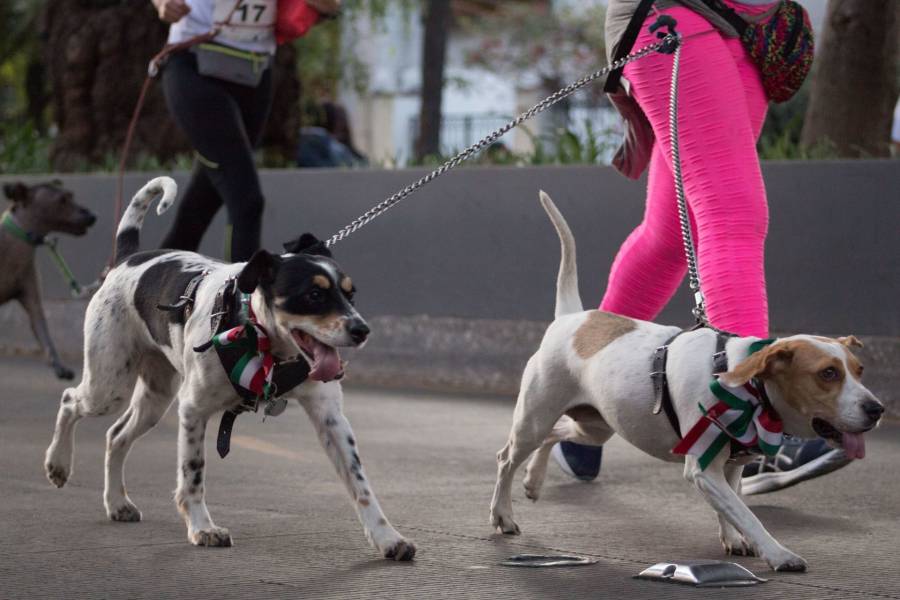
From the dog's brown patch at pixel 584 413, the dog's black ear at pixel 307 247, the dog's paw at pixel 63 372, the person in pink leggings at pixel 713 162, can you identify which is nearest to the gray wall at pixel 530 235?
the dog's paw at pixel 63 372

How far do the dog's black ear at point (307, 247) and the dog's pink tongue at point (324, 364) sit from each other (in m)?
0.30

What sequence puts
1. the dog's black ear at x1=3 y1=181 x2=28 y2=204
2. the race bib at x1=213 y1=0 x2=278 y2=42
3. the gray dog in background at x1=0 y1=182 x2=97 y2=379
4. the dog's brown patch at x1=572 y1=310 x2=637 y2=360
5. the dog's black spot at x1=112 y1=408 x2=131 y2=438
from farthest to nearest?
1. the dog's black ear at x1=3 y1=181 x2=28 y2=204
2. the gray dog in background at x1=0 y1=182 x2=97 y2=379
3. the race bib at x1=213 y1=0 x2=278 y2=42
4. the dog's black spot at x1=112 y1=408 x2=131 y2=438
5. the dog's brown patch at x1=572 y1=310 x2=637 y2=360

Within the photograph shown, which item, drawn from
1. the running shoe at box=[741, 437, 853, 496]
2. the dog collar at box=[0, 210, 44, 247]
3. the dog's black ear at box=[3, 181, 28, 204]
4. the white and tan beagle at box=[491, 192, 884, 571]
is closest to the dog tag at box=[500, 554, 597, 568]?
the white and tan beagle at box=[491, 192, 884, 571]

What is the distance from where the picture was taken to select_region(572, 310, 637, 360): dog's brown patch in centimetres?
423

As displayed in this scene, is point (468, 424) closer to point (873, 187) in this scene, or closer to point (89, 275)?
point (873, 187)

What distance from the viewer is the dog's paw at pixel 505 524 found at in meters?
4.40

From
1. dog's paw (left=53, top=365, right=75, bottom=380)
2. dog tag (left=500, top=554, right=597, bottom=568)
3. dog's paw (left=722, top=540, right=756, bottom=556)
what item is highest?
dog's paw (left=722, top=540, right=756, bottom=556)

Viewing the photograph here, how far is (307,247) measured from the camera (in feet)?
13.9

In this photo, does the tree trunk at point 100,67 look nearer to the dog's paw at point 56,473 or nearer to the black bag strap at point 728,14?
the dog's paw at point 56,473

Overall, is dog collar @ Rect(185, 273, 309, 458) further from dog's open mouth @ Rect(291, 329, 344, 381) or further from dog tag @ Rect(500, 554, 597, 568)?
dog tag @ Rect(500, 554, 597, 568)

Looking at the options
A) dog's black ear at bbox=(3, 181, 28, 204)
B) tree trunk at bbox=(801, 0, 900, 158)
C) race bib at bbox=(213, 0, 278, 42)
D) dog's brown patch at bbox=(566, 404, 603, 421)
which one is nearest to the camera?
dog's brown patch at bbox=(566, 404, 603, 421)

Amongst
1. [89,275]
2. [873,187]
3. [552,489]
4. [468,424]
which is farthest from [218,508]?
[89,275]

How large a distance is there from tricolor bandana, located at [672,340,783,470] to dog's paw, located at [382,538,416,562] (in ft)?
2.50

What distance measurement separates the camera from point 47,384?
859 cm
